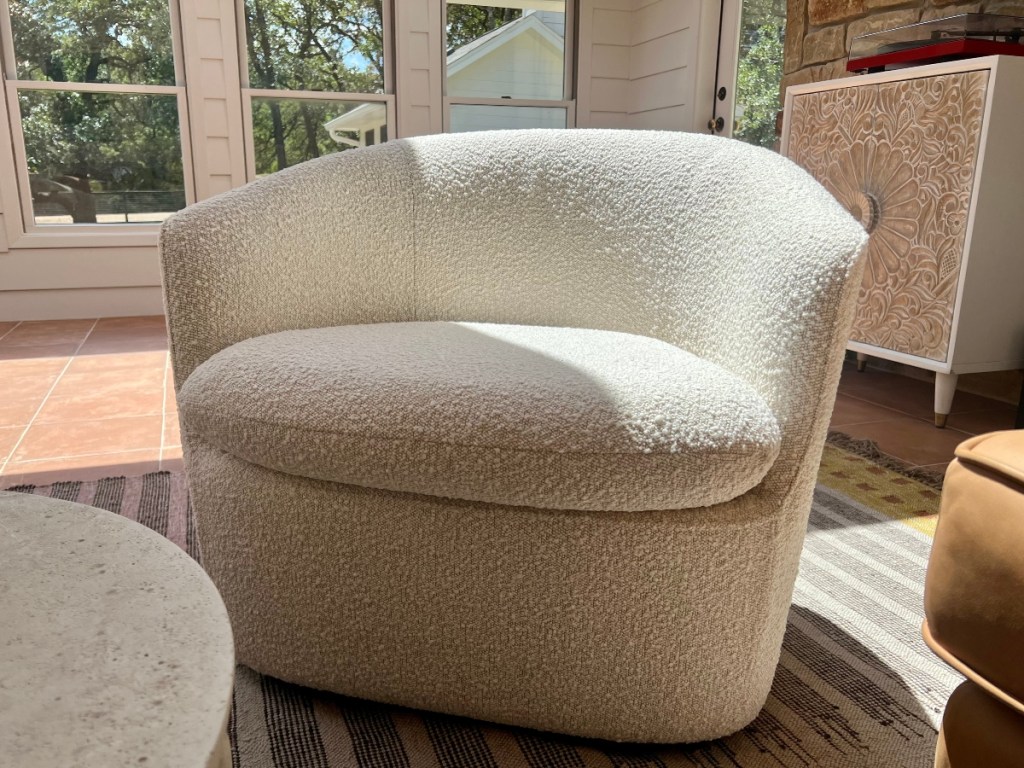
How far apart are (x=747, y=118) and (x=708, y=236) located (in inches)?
116

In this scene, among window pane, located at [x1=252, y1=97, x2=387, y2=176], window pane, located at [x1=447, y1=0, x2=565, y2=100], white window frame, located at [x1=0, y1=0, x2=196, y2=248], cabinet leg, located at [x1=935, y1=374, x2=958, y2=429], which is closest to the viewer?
cabinet leg, located at [x1=935, y1=374, x2=958, y2=429]

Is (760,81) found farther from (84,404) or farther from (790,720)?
(790,720)

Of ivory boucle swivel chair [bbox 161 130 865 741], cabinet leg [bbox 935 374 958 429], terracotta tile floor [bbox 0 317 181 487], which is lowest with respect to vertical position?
terracotta tile floor [bbox 0 317 181 487]

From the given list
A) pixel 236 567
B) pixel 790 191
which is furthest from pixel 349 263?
pixel 790 191

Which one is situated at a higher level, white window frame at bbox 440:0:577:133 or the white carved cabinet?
white window frame at bbox 440:0:577:133

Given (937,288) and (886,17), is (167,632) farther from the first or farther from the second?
(886,17)

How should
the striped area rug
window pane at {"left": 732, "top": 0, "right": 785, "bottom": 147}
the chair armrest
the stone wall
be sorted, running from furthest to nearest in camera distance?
window pane at {"left": 732, "top": 0, "right": 785, "bottom": 147}, the stone wall, the chair armrest, the striped area rug

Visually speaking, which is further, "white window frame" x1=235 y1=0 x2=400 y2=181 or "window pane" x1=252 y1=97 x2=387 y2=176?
"window pane" x1=252 y1=97 x2=387 y2=176

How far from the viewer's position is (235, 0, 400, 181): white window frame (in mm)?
3845

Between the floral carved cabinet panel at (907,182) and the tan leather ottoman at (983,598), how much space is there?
5.50ft

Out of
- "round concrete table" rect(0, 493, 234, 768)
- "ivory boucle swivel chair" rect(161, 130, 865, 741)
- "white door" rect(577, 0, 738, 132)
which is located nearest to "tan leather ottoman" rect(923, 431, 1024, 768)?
"ivory boucle swivel chair" rect(161, 130, 865, 741)

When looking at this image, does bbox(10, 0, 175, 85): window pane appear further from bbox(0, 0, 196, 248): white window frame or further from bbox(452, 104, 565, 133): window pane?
bbox(452, 104, 565, 133): window pane

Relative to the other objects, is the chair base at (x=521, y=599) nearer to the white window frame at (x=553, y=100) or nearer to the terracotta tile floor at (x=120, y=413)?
the terracotta tile floor at (x=120, y=413)

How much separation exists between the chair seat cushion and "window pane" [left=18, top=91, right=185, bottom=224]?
333cm
